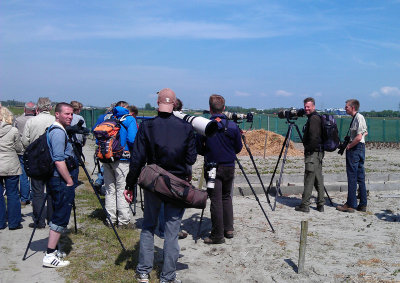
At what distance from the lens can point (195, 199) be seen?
4.49 meters

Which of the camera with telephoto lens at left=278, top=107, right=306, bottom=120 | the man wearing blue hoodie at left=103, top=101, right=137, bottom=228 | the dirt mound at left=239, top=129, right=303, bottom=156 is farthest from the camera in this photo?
the dirt mound at left=239, top=129, right=303, bottom=156

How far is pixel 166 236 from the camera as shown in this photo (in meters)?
4.59

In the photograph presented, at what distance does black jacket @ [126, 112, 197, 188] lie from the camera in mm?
4473

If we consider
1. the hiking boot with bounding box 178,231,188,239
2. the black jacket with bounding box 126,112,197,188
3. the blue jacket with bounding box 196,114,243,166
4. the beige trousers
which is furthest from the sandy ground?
the black jacket with bounding box 126,112,197,188

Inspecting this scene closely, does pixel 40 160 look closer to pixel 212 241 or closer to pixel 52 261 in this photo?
pixel 52 261

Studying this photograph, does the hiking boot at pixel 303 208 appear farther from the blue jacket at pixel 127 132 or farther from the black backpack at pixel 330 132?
the blue jacket at pixel 127 132

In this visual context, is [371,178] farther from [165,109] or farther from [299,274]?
[165,109]

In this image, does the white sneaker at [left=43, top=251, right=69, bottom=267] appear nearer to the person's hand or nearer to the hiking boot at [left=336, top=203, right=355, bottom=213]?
the person's hand

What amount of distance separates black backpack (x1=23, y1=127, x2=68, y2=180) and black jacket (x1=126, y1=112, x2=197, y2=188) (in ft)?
3.59

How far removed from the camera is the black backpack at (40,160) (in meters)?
5.04

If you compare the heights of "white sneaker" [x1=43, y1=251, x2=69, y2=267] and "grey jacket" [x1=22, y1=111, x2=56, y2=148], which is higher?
"grey jacket" [x1=22, y1=111, x2=56, y2=148]

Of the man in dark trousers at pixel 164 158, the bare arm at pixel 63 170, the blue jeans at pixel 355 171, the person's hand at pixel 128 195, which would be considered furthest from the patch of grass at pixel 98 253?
the blue jeans at pixel 355 171

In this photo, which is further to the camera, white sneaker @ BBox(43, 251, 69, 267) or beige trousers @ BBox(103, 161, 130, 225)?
beige trousers @ BBox(103, 161, 130, 225)

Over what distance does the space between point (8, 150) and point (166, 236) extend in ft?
11.6
